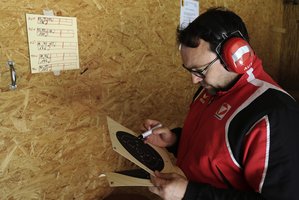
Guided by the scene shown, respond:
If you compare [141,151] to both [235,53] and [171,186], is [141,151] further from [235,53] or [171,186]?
[235,53]

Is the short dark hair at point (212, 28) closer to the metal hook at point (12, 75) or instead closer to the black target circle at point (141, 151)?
the black target circle at point (141, 151)

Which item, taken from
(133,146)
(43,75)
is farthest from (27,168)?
(133,146)

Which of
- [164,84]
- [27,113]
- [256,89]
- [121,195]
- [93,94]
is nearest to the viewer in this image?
[256,89]

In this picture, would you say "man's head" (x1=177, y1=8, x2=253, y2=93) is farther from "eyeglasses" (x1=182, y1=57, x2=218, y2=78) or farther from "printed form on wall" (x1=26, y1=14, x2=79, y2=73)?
"printed form on wall" (x1=26, y1=14, x2=79, y2=73)

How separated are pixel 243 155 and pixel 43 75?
2.98ft

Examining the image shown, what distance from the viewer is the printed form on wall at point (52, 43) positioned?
1264 millimetres

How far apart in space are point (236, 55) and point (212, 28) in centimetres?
12

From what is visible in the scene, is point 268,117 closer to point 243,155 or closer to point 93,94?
point 243,155

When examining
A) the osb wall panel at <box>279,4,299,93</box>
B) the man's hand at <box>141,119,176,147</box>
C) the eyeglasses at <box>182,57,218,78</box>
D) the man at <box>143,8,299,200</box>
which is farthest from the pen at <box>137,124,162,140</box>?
the osb wall panel at <box>279,4,299,93</box>

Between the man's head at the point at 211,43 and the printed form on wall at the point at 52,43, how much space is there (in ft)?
1.97

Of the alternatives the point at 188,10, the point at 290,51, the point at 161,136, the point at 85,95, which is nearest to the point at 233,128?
the point at 161,136

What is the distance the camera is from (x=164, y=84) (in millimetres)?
1948

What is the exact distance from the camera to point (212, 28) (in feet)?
3.05

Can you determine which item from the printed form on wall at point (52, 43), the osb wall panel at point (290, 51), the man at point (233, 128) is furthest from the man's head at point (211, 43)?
the osb wall panel at point (290, 51)
